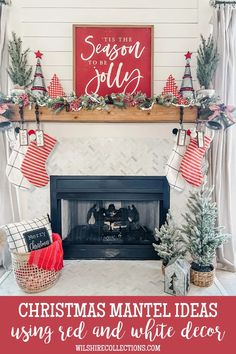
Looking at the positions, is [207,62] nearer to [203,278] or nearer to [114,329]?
[203,278]

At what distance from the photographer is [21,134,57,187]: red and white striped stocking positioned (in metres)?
2.38

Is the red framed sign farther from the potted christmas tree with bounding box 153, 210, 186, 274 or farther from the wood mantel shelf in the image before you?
the potted christmas tree with bounding box 153, 210, 186, 274

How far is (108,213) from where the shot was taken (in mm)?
2818

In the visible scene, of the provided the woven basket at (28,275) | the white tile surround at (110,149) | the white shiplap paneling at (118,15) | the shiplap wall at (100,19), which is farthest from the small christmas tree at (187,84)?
the woven basket at (28,275)

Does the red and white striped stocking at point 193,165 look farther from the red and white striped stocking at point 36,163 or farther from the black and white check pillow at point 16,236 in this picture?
the black and white check pillow at point 16,236

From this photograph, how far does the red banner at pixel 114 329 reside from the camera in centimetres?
174

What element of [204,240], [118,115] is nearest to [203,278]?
[204,240]

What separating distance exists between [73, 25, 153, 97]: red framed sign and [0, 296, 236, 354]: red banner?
1.76 meters

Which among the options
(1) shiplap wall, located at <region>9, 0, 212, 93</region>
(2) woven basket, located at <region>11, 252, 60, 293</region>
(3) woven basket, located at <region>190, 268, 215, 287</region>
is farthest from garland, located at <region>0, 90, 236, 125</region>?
(3) woven basket, located at <region>190, 268, 215, 287</region>

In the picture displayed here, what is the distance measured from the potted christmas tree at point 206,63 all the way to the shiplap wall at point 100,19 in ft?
0.40

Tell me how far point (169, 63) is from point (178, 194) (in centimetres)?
117

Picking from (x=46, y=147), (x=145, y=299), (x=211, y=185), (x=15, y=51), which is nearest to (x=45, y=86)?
(x=15, y=51)

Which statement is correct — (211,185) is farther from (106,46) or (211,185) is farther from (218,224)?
(106,46)

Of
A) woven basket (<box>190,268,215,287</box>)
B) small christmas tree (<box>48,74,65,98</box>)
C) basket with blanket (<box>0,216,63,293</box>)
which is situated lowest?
woven basket (<box>190,268,215,287</box>)
